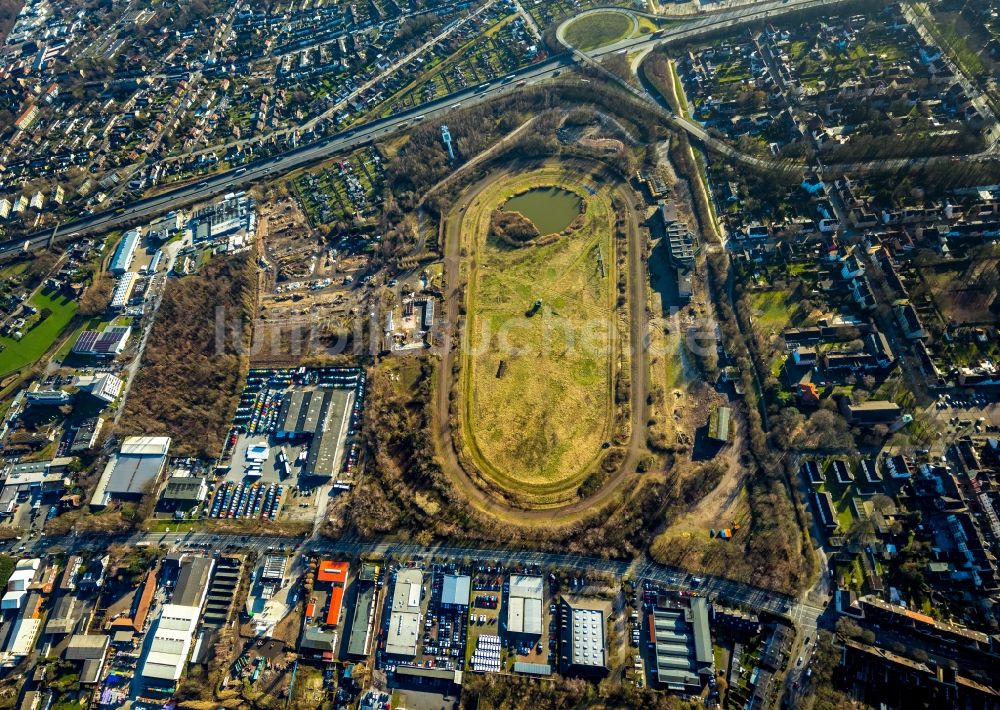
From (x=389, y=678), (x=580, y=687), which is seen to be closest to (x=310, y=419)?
(x=389, y=678)

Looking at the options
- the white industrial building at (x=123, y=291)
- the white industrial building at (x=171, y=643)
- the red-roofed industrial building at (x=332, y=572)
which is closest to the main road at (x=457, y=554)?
the red-roofed industrial building at (x=332, y=572)

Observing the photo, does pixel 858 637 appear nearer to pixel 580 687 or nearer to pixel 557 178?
pixel 580 687

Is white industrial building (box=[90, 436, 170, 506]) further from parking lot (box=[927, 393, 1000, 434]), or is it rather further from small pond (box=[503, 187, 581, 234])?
parking lot (box=[927, 393, 1000, 434])

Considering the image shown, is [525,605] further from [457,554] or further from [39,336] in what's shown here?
[39,336]

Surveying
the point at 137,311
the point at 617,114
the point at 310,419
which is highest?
the point at 617,114

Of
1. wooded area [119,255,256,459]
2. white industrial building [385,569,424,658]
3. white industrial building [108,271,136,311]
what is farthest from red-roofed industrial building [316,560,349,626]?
white industrial building [108,271,136,311]

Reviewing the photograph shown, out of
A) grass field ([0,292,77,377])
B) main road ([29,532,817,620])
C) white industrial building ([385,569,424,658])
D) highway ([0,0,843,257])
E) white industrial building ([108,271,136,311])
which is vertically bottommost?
white industrial building ([385,569,424,658])
